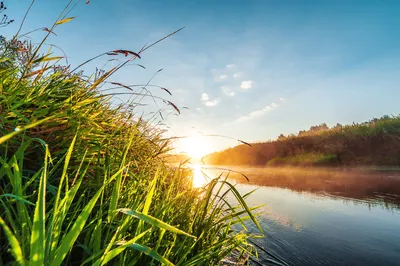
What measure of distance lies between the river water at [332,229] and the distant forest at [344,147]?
23.2 ft

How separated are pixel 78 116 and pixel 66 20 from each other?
1.75 feet

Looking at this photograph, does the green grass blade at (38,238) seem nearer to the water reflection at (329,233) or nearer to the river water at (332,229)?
the river water at (332,229)

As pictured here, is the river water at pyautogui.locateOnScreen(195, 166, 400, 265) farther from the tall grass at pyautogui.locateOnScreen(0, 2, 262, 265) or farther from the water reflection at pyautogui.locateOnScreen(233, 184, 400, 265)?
the tall grass at pyautogui.locateOnScreen(0, 2, 262, 265)

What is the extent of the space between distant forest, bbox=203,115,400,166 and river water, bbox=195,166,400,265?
23.2 ft

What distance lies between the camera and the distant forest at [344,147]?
1138 centimetres

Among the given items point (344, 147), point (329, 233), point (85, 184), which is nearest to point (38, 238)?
point (85, 184)

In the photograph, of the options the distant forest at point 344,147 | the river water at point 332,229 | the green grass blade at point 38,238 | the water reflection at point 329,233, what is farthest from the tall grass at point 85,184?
the distant forest at point 344,147

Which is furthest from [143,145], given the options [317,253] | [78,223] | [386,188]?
[386,188]

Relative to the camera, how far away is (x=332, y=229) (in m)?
3.25

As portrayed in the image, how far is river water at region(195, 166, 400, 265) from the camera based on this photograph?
2.36m

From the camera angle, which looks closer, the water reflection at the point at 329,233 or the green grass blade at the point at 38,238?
the green grass blade at the point at 38,238

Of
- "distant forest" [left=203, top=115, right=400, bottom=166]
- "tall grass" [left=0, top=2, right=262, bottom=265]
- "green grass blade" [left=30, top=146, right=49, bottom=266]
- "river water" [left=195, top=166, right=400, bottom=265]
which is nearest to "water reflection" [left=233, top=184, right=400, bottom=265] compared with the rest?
"river water" [left=195, top=166, right=400, bottom=265]

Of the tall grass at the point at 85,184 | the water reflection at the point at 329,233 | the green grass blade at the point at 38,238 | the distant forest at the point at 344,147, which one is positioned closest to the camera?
the green grass blade at the point at 38,238

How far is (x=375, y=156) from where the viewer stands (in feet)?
37.7
